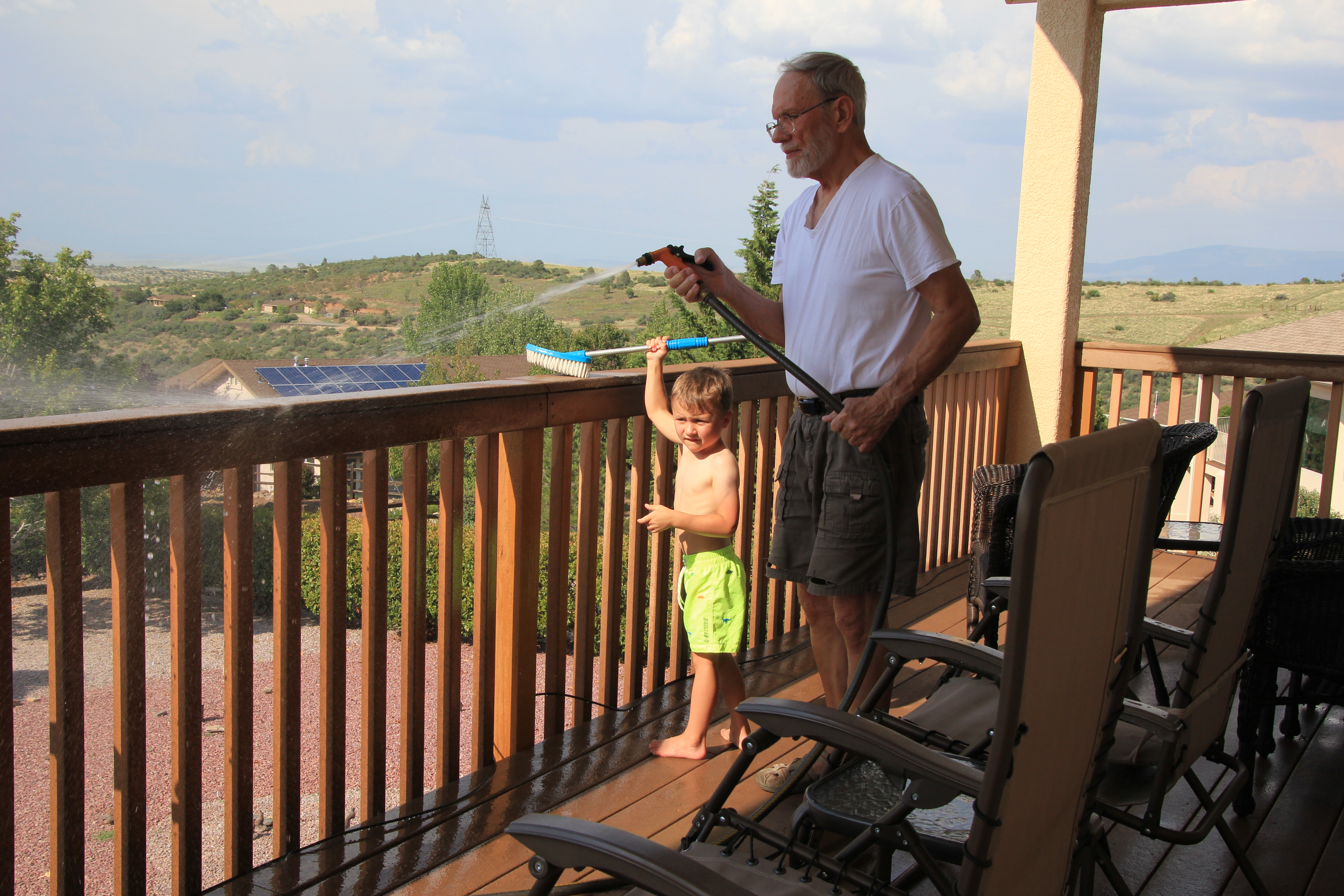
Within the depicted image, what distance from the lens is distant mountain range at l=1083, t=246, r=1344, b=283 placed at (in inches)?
307

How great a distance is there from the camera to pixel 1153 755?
1789 millimetres

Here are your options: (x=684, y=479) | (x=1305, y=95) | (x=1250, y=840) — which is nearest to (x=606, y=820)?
(x=684, y=479)

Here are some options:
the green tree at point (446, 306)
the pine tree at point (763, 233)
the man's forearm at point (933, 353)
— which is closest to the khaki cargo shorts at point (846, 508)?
the man's forearm at point (933, 353)

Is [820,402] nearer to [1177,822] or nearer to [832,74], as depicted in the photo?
[832,74]

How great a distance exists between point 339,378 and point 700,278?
2.87 ft

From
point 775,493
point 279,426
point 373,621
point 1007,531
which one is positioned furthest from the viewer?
point 775,493

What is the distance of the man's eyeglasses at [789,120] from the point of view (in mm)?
2178

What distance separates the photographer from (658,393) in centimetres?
255

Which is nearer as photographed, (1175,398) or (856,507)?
(856,507)

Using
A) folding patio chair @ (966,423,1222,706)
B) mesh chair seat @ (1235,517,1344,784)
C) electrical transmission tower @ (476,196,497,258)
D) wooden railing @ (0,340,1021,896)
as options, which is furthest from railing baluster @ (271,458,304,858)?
electrical transmission tower @ (476,196,497,258)

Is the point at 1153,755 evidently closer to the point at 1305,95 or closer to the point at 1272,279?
the point at 1272,279

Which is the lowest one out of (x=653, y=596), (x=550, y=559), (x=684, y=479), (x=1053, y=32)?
(x=653, y=596)

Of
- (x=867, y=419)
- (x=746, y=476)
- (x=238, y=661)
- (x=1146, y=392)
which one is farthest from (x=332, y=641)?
(x=1146, y=392)

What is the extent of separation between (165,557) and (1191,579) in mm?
4085
